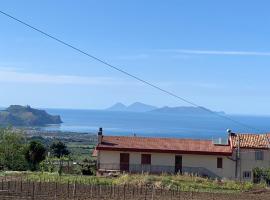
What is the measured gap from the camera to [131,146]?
186 feet

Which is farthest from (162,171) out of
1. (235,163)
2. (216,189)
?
(216,189)

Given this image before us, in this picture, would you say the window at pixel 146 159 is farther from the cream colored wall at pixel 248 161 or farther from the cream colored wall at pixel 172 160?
the cream colored wall at pixel 248 161

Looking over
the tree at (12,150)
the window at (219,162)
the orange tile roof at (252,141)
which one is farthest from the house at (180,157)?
the tree at (12,150)

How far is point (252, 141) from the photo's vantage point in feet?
196

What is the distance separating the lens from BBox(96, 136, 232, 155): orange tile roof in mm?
56281

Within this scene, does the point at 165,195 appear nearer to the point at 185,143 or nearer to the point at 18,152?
the point at 185,143

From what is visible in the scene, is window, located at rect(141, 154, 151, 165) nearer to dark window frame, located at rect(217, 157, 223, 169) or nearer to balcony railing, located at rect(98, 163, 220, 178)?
balcony railing, located at rect(98, 163, 220, 178)

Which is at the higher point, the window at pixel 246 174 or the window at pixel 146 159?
the window at pixel 146 159

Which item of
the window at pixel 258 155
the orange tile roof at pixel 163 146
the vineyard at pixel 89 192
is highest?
the orange tile roof at pixel 163 146

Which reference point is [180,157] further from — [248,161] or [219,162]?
[248,161]

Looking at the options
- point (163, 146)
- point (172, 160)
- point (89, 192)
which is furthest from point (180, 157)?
point (89, 192)

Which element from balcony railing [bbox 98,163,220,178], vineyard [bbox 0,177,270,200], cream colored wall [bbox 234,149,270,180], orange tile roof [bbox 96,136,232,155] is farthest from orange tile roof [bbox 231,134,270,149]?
vineyard [bbox 0,177,270,200]

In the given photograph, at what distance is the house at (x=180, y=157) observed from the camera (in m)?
55.9

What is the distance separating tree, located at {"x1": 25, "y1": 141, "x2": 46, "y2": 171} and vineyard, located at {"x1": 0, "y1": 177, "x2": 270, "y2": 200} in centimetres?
2172
